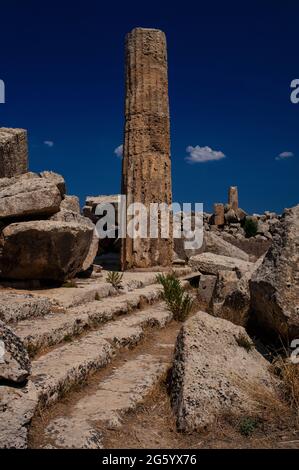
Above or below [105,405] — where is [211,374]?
above

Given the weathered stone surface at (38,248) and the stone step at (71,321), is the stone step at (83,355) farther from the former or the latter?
the weathered stone surface at (38,248)

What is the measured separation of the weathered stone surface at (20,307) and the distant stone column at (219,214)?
897 inches

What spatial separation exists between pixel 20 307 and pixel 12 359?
195 cm

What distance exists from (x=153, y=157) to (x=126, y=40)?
321cm

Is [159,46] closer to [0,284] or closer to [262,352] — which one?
[0,284]

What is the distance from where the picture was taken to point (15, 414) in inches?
101

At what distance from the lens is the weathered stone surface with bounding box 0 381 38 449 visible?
241 cm

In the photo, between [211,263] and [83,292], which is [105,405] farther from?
[211,263]

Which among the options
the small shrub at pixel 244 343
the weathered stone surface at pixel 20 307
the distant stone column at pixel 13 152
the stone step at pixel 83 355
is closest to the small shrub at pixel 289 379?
the small shrub at pixel 244 343

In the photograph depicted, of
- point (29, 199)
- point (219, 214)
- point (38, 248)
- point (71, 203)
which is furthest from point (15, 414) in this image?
point (219, 214)

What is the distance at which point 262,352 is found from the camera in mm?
3885

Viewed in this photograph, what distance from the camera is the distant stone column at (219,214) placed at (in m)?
27.4
